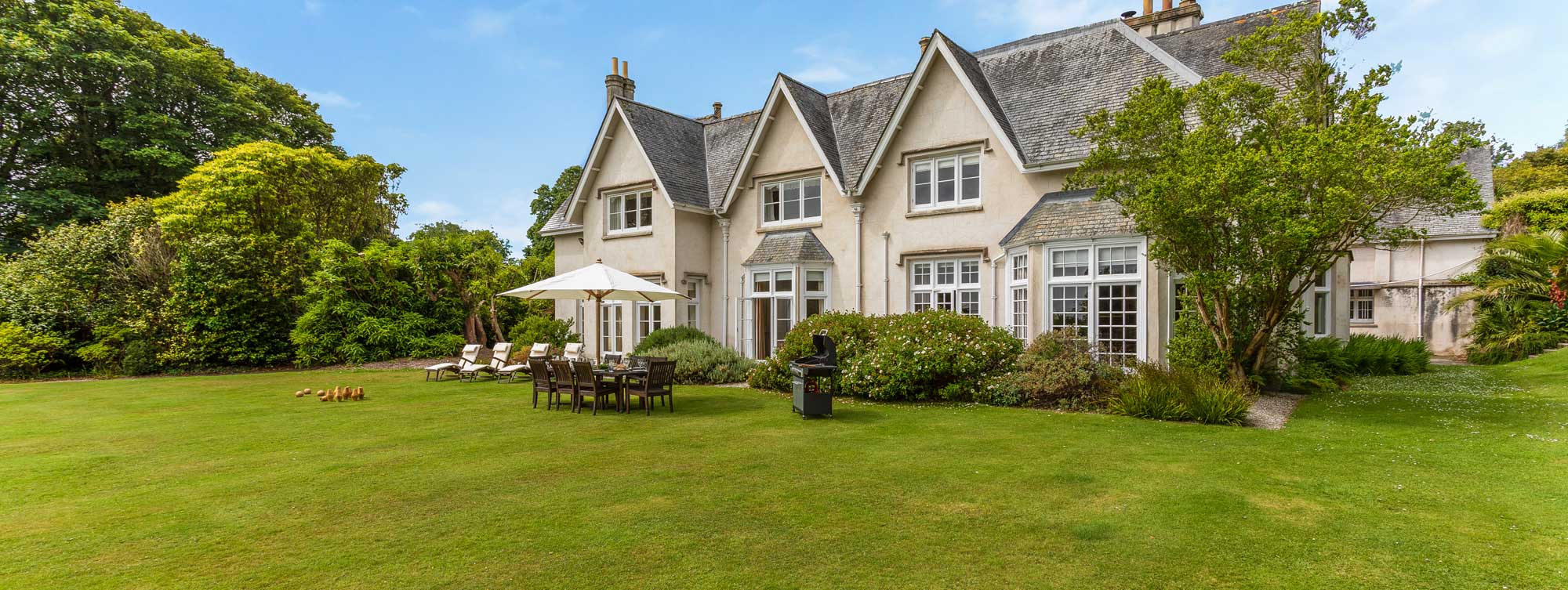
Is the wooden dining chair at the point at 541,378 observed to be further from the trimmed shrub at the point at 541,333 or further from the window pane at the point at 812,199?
the window pane at the point at 812,199

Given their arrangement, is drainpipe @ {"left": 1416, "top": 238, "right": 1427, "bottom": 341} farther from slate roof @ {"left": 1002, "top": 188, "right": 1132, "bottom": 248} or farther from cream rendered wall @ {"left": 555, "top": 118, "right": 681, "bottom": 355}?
cream rendered wall @ {"left": 555, "top": 118, "right": 681, "bottom": 355}

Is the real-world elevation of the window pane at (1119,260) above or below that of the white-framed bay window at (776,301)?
above

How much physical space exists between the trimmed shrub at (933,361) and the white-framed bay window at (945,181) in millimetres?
4793

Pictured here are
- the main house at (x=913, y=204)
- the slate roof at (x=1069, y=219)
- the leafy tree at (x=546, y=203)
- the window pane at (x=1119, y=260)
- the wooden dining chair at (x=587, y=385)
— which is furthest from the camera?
the leafy tree at (x=546, y=203)

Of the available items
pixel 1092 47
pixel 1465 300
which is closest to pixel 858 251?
pixel 1092 47

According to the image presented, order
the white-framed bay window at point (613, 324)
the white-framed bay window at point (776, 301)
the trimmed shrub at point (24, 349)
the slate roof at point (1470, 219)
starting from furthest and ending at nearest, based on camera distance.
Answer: the slate roof at point (1470, 219) → the white-framed bay window at point (613, 324) → the trimmed shrub at point (24, 349) → the white-framed bay window at point (776, 301)

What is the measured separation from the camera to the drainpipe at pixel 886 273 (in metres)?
18.4

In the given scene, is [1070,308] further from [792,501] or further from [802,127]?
[792,501]

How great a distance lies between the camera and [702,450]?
8.74 metres

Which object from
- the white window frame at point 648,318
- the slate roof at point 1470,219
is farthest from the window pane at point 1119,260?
the slate roof at point 1470,219

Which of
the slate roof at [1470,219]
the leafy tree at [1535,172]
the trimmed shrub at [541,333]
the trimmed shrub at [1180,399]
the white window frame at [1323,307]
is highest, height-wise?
the leafy tree at [1535,172]

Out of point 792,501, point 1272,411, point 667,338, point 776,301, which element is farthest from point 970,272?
point 792,501

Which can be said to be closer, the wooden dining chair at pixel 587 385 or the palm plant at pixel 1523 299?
the wooden dining chair at pixel 587 385

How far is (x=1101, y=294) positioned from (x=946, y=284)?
419cm
